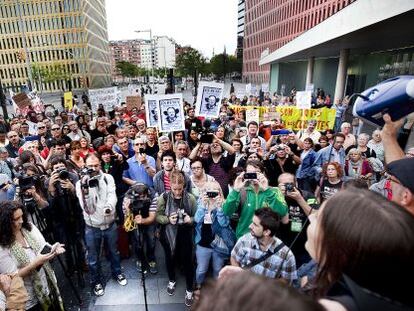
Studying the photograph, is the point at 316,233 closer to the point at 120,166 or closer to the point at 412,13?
the point at 120,166

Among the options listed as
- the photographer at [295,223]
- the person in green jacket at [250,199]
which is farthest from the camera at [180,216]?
the photographer at [295,223]

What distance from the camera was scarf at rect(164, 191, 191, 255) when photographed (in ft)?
14.5

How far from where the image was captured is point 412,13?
9.76m

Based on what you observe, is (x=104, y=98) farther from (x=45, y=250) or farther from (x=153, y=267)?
(x=45, y=250)

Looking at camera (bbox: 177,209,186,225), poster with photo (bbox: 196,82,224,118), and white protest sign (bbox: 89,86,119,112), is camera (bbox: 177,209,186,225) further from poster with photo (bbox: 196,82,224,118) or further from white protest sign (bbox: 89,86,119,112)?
white protest sign (bbox: 89,86,119,112)

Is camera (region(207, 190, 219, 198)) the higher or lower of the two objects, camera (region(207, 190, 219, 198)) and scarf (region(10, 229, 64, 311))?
the higher

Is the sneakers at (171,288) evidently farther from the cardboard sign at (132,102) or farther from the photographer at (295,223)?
the cardboard sign at (132,102)

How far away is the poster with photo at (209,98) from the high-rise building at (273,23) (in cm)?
3555

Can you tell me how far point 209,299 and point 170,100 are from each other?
21.3 feet

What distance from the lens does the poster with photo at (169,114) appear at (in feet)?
22.7

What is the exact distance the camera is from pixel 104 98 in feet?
39.7

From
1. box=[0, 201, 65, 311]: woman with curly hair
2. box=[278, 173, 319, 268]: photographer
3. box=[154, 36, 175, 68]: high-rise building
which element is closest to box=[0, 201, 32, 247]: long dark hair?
box=[0, 201, 65, 311]: woman with curly hair

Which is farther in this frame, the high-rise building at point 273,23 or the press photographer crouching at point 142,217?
the high-rise building at point 273,23

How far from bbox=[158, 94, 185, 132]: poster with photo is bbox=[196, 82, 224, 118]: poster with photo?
2.75ft
